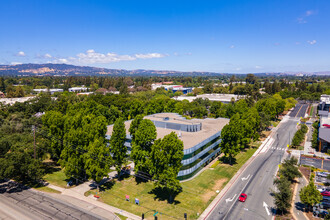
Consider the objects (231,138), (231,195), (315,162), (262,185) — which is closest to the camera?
(231,195)

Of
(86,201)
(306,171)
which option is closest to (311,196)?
(306,171)

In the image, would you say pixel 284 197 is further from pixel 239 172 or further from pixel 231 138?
pixel 231 138

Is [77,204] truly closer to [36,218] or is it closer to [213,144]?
[36,218]

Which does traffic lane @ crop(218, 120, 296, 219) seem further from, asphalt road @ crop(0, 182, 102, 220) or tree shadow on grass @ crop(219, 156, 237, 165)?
asphalt road @ crop(0, 182, 102, 220)

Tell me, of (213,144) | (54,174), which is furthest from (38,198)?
(213,144)

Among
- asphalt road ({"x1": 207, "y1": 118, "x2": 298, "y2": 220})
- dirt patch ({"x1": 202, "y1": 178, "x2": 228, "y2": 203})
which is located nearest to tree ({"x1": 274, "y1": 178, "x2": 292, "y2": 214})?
asphalt road ({"x1": 207, "y1": 118, "x2": 298, "y2": 220})

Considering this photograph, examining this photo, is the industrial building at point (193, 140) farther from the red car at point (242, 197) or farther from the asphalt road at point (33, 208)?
the asphalt road at point (33, 208)

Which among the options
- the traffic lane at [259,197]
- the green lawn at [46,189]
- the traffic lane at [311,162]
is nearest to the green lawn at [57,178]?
the green lawn at [46,189]
